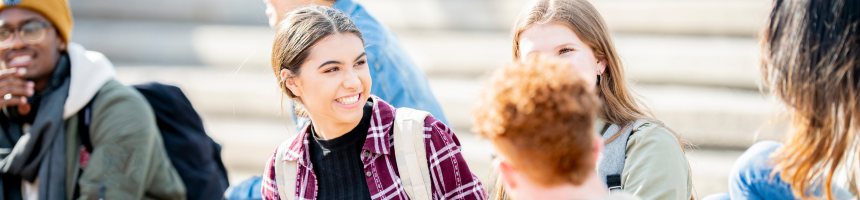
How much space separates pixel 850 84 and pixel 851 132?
0.37 feet

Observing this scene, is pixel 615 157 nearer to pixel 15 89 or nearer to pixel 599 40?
pixel 599 40

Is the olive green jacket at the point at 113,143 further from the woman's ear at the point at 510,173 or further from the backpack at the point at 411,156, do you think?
the woman's ear at the point at 510,173

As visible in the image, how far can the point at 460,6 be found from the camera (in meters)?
4.52

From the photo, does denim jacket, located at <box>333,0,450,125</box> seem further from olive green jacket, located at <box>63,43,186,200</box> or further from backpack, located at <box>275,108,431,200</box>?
olive green jacket, located at <box>63,43,186,200</box>

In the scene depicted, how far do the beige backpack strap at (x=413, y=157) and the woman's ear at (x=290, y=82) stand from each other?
36 centimetres

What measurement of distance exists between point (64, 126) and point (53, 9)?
1.67 feet

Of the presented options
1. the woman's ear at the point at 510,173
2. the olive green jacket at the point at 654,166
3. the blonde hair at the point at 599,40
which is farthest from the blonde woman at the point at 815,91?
the woman's ear at the point at 510,173

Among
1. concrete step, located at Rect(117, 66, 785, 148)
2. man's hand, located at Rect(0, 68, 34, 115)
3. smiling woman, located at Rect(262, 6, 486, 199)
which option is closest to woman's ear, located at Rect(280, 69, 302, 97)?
smiling woman, located at Rect(262, 6, 486, 199)

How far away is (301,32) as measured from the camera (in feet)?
6.36

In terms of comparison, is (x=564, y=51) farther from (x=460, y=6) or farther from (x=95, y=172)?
(x=460, y=6)

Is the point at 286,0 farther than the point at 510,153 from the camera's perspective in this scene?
Yes

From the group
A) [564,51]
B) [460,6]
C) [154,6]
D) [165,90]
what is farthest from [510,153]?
[154,6]

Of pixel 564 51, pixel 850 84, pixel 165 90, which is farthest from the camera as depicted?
pixel 165 90

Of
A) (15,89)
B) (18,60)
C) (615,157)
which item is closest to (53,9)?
(18,60)
